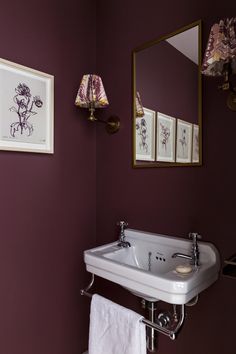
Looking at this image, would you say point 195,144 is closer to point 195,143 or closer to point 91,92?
point 195,143

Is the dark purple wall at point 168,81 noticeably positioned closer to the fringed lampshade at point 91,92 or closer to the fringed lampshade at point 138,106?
the fringed lampshade at point 138,106

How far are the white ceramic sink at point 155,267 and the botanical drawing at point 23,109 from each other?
0.77 m

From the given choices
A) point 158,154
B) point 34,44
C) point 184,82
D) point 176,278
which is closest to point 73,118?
point 34,44

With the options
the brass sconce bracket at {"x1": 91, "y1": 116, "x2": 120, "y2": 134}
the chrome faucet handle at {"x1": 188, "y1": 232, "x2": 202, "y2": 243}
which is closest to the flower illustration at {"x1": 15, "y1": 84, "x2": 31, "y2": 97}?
the brass sconce bracket at {"x1": 91, "y1": 116, "x2": 120, "y2": 134}

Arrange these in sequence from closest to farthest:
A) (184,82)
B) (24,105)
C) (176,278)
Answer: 1. (176,278)
2. (184,82)
3. (24,105)

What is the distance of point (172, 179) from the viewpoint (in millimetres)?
1379

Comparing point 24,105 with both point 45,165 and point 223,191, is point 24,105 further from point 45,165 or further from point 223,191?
point 223,191

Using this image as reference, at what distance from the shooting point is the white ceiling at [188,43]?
49.5 inches

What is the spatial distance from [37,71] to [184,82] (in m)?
0.84

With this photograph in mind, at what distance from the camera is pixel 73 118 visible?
1.68m

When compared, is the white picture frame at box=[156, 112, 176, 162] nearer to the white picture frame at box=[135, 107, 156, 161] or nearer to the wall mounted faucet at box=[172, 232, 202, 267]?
the white picture frame at box=[135, 107, 156, 161]

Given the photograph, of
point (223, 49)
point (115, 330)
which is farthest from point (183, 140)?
point (115, 330)

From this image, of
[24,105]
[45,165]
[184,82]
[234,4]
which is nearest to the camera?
[234,4]

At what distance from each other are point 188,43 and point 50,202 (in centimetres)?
118
